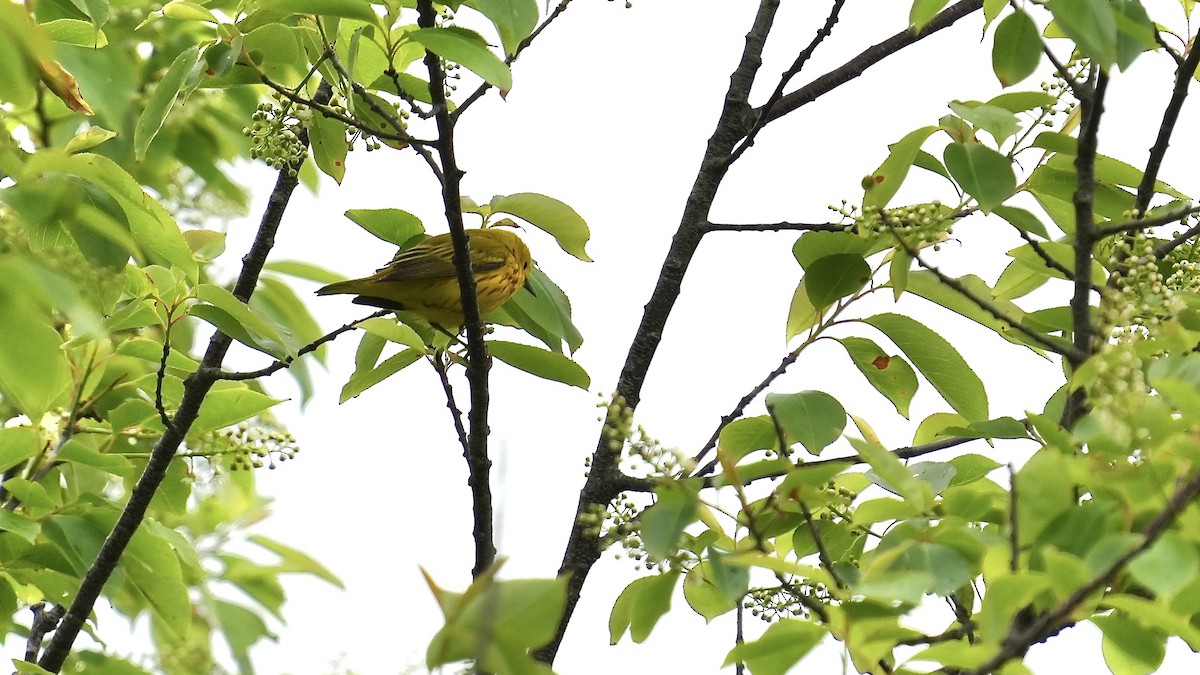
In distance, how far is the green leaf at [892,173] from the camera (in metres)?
2.37

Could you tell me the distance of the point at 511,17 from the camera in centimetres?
207

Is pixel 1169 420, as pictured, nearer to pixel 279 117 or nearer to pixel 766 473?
pixel 766 473

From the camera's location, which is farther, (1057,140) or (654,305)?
(654,305)

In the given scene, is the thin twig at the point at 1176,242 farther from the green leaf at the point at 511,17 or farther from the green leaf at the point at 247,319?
the green leaf at the point at 247,319

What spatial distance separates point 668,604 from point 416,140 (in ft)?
3.30

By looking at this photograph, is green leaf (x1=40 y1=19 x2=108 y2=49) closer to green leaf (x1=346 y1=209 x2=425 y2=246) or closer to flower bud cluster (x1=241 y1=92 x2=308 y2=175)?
flower bud cluster (x1=241 y1=92 x2=308 y2=175)

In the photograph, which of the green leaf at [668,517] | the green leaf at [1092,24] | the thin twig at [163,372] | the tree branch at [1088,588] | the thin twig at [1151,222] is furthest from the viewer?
the thin twig at [163,372]

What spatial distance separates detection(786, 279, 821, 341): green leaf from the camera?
2908mm

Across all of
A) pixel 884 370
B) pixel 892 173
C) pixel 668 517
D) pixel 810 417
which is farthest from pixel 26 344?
pixel 884 370

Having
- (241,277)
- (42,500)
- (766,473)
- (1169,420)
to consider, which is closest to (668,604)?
(766,473)

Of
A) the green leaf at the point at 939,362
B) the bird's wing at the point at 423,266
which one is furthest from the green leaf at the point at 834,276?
the bird's wing at the point at 423,266

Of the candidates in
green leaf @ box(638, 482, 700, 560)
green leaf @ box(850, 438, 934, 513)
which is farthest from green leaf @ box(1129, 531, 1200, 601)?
green leaf @ box(638, 482, 700, 560)

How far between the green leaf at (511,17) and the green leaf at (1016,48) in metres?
0.92

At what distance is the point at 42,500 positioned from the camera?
3053 millimetres
